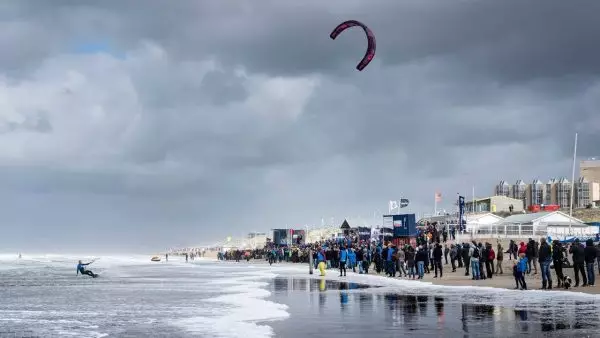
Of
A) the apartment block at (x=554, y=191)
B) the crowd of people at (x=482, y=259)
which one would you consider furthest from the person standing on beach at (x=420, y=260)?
the apartment block at (x=554, y=191)

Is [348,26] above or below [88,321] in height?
above

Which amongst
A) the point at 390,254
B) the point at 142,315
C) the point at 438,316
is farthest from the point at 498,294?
the point at 390,254

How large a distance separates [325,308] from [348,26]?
27.4 m

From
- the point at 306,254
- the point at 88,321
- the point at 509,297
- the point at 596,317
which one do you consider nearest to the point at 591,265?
the point at 509,297

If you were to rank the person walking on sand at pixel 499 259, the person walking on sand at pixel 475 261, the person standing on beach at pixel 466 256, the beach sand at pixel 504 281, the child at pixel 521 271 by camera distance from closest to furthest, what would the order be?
1. the beach sand at pixel 504 281
2. the child at pixel 521 271
3. the person walking on sand at pixel 475 261
4. the person walking on sand at pixel 499 259
5. the person standing on beach at pixel 466 256

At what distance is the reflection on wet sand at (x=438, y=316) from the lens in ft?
53.8

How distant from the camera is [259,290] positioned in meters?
34.0

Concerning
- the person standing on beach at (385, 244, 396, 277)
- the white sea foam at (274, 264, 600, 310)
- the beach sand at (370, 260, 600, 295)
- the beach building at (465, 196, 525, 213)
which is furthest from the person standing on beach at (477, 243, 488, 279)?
the beach building at (465, 196, 525, 213)

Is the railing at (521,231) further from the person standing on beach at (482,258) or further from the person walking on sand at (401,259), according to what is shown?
the person standing on beach at (482,258)

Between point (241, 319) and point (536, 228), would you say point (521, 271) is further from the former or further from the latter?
point (536, 228)

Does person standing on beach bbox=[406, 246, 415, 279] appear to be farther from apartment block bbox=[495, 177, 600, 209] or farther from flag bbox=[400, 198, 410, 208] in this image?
apartment block bbox=[495, 177, 600, 209]

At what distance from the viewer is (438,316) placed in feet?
64.1

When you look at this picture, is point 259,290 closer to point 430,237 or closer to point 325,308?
point 325,308

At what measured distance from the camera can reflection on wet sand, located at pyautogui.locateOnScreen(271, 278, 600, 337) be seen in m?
16.4
